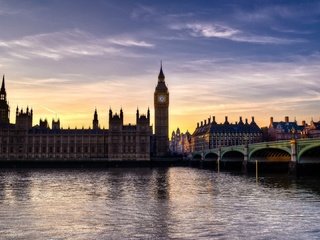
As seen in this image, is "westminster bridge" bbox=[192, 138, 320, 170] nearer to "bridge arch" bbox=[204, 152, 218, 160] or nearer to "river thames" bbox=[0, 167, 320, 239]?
"bridge arch" bbox=[204, 152, 218, 160]

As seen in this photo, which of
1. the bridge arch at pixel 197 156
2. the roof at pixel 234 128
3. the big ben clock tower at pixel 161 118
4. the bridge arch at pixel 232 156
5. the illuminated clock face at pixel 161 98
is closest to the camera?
the bridge arch at pixel 232 156

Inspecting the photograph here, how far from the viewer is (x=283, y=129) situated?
172m

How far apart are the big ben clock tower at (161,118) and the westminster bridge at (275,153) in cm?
3110

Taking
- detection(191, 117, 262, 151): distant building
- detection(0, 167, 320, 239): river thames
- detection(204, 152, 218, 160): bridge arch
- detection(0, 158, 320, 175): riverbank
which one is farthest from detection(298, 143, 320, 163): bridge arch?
detection(191, 117, 262, 151): distant building

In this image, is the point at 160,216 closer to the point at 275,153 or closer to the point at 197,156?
the point at 275,153

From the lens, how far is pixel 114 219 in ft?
84.4

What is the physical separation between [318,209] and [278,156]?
62.4 m

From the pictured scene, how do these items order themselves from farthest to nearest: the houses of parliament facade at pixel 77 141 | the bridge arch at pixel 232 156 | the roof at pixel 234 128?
the roof at pixel 234 128, the houses of parliament facade at pixel 77 141, the bridge arch at pixel 232 156

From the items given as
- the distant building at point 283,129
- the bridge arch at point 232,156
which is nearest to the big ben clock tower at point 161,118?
the distant building at point 283,129

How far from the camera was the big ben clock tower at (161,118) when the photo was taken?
173 metres

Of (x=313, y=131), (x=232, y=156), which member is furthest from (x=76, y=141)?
(x=313, y=131)

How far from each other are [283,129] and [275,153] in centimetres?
8691

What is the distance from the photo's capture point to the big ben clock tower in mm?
172875

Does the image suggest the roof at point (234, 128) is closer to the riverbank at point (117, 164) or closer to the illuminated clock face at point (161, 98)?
the illuminated clock face at point (161, 98)
